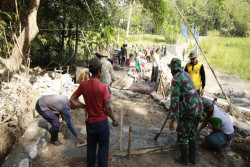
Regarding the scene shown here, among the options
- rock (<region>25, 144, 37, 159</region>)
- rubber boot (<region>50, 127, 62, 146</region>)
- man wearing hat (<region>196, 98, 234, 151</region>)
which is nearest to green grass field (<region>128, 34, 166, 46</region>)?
man wearing hat (<region>196, 98, 234, 151</region>)

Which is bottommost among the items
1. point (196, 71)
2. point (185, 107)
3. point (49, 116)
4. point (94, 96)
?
point (49, 116)

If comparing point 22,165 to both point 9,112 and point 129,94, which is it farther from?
point 129,94

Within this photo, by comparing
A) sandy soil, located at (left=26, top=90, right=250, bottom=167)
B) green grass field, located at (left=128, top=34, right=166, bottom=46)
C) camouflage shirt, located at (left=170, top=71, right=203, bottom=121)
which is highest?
green grass field, located at (left=128, top=34, right=166, bottom=46)

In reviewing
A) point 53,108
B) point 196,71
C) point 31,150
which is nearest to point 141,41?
point 196,71

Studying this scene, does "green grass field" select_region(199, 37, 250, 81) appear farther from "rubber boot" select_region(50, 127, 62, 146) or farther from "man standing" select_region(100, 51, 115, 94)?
Answer: "rubber boot" select_region(50, 127, 62, 146)

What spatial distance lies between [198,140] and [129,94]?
4190 mm

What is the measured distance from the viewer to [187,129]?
284 centimetres

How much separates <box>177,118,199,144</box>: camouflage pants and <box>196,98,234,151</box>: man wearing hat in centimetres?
43

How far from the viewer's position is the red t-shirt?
217 centimetres

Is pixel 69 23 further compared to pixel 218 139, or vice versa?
pixel 69 23

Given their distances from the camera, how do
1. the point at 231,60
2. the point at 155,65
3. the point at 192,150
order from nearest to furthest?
the point at 192,150
the point at 155,65
the point at 231,60

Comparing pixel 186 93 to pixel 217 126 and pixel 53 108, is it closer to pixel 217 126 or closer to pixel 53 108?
pixel 217 126

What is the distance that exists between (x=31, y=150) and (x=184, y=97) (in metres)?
2.37

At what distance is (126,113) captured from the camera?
16.7ft
